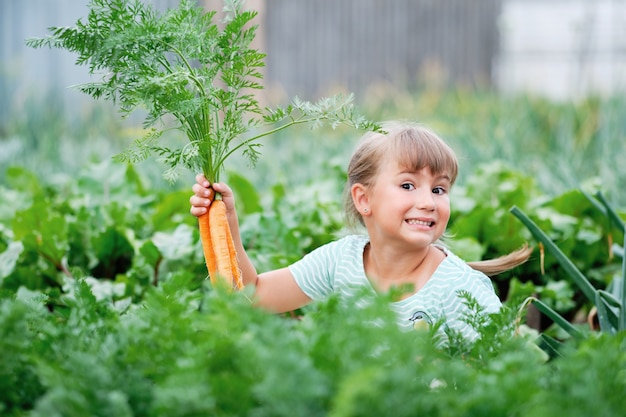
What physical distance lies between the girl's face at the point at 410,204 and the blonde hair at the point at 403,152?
0.06 feet

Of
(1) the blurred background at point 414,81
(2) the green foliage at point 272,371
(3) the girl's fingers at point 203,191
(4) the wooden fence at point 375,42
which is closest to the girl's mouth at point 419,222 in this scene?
(3) the girl's fingers at point 203,191

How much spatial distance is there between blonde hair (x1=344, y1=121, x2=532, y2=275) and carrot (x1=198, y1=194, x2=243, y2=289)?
0.44 m

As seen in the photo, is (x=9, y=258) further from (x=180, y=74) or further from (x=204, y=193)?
(x=180, y=74)

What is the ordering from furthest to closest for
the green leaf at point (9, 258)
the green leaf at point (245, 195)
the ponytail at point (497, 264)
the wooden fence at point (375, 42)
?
the wooden fence at point (375, 42) < the green leaf at point (245, 195) < the green leaf at point (9, 258) < the ponytail at point (497, 264)

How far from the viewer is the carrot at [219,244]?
72.7 inches

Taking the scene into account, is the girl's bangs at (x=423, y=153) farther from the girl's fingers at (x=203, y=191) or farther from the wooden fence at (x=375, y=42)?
the wooden fence at (x=375, y=42)

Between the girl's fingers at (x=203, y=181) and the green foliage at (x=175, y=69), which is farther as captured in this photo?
the girl's fingers at (x=203, y=181)

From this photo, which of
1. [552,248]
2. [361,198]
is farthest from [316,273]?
[552,248]

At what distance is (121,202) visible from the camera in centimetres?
350

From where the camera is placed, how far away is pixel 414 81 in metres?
12.9

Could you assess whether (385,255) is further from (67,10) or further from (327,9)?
(327,9)

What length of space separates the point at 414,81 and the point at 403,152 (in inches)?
434

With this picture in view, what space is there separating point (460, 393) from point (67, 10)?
7.90m

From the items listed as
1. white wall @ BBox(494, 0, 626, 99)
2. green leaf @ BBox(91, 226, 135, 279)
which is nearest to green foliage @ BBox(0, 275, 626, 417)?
green leaf @ BBox(91, 226, 135, 279)
